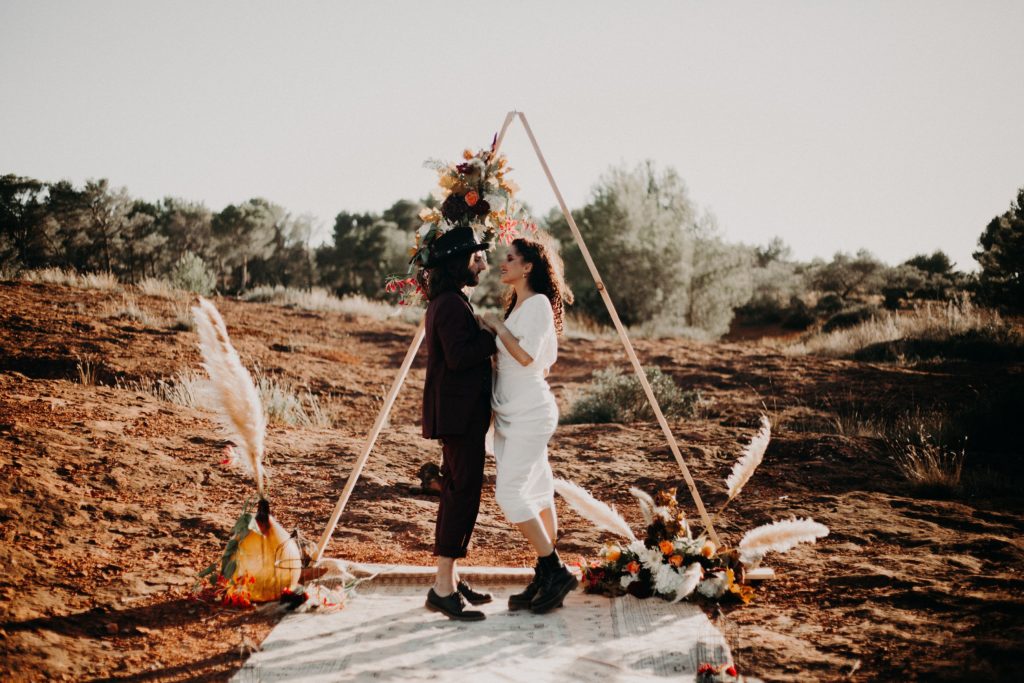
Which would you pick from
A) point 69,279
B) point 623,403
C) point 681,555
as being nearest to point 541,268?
point 681,555

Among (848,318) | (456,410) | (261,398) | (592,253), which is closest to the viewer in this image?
(456,410)

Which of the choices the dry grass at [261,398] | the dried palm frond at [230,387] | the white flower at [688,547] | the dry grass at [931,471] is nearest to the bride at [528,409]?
the white flower at [688,547]

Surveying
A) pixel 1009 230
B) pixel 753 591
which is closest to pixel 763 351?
pixel 1009 230

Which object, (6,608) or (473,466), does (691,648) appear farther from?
(6,608)

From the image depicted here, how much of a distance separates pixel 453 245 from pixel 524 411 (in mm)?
1042

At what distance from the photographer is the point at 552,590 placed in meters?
4.20

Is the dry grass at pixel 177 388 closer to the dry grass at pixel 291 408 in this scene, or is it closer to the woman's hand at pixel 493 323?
the dry grass at pixel 291 408

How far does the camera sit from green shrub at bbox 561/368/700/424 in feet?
34.2

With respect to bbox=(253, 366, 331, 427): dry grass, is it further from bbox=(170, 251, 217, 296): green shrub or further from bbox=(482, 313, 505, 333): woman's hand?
bbox=(170, 251, 217, 296): green shrub

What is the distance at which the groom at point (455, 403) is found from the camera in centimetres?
404

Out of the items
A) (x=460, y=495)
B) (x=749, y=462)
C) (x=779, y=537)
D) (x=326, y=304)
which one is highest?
(x=326, y=304)

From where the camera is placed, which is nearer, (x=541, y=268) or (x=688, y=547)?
(x=541, y=268)

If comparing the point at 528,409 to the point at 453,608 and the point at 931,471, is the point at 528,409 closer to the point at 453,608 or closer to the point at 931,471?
the point at 453,608

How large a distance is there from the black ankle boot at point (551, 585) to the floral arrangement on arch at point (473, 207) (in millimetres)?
1797
